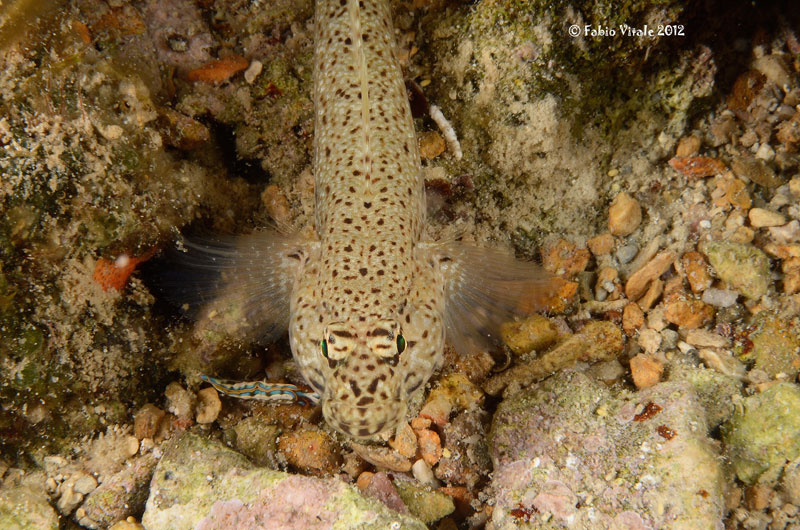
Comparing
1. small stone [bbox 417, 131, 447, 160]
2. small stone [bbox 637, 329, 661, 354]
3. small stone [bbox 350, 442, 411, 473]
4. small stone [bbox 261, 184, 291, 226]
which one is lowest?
small stone [bbox 350, 442, 411, 473]

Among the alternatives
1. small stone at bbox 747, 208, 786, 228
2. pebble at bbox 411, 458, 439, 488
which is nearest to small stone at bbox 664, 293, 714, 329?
small stone at bbox 747, 208, 786, 228

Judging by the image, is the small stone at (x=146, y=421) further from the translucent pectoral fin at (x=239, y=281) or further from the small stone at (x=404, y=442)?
→ the small stone at (x=404, y=442)

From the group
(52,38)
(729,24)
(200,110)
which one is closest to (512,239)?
(729,24)

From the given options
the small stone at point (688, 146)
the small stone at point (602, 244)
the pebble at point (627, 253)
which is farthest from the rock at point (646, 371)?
the small stone at point (688, 146)

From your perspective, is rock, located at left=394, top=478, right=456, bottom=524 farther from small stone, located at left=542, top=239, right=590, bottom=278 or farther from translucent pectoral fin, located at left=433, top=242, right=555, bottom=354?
small stone, located at left=542, top=239, right=590, bottom=278

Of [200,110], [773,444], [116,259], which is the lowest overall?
[773,444]

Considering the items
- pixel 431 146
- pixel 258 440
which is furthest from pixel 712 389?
pixel 258 440

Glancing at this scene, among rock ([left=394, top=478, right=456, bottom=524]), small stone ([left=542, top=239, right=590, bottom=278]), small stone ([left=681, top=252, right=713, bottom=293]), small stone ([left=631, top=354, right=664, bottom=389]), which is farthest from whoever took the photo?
small stone ([left=542, top=239, right=590, bottom=278])

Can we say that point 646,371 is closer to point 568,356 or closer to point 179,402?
point 568,356

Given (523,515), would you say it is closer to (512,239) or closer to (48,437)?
(512,239)
